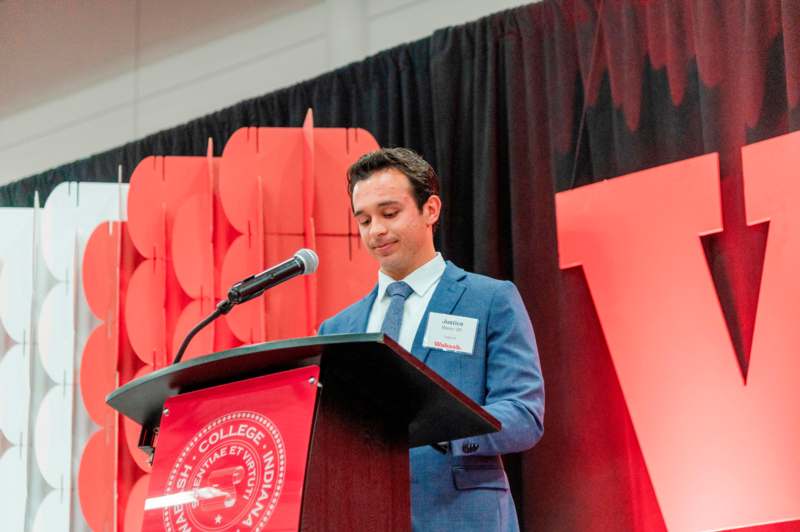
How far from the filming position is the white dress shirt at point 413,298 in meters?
2.05

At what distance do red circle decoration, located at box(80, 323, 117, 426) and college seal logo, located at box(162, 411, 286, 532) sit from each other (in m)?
1.92

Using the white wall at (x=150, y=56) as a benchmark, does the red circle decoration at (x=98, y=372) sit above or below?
below

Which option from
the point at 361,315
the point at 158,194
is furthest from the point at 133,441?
the point at 361,315

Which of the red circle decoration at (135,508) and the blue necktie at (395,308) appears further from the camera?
the red circle decoration at (135,508)

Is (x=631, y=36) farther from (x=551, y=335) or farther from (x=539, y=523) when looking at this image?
(x=539, y=523)

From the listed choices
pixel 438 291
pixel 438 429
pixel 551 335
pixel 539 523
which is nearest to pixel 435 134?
pixel 551 335

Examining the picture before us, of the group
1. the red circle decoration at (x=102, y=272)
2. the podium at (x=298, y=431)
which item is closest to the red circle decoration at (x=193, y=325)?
the red circle decoration at (x=102, y=272)

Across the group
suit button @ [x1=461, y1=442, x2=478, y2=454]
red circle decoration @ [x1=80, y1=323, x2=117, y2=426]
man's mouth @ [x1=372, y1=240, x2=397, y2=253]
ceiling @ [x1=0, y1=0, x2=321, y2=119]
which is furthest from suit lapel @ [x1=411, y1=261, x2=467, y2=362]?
ceiling @ [x1=0, y1=0, x2=321, y2=119]

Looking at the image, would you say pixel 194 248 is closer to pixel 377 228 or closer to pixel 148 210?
pixel 148 210

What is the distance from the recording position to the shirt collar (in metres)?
2.11

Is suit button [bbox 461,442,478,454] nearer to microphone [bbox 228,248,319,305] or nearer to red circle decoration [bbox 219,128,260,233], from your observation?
microphone [bbox 228,248,319,305]

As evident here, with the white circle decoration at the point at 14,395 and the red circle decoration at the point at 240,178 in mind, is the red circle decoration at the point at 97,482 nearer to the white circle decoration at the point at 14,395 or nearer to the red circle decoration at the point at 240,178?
the white circle decoration at the point at 14,395

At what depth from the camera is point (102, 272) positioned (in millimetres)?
3400

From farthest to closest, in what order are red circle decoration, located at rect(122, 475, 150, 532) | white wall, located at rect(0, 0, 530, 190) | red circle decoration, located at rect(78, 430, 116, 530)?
white wall, located at rect(0, 0, 530, 190) → red circle decoration, located at rect(78, 430, 116, 530) → red circle decoration, located at rect(122, 475, 150, 532)
